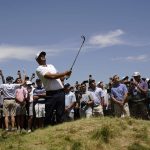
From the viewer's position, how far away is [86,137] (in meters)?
10.8

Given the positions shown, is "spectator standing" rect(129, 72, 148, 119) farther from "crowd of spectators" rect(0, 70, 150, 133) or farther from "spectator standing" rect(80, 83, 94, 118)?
"spectator standing" rect(80, 83, 94, 118)

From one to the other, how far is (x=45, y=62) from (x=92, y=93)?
6.29 meters

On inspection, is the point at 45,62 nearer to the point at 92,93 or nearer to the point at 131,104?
the point at 92,93

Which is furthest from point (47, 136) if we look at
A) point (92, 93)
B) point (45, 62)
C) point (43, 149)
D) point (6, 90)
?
point (6, 90)

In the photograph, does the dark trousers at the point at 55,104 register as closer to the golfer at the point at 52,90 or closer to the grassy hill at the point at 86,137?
the golfer at the point at 52,90

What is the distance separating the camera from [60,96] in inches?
451

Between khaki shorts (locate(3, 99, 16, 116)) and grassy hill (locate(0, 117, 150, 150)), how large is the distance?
675 cm

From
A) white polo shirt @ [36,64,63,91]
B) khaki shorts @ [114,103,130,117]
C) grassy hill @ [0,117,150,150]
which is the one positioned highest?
white polo shirt @ [36,64,63,91]

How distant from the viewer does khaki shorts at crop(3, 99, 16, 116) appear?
61.1 ft

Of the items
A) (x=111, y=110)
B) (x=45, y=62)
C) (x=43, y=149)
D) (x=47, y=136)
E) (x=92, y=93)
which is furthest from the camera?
(x=111, y=110)

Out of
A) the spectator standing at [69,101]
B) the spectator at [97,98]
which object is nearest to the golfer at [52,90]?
the spectator at [97,98]

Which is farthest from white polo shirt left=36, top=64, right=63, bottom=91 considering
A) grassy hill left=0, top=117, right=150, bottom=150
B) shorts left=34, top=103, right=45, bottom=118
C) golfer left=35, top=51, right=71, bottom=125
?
shorts left=34, top=103, right=45, bottom=118

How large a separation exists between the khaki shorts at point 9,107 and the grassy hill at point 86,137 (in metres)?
6.75

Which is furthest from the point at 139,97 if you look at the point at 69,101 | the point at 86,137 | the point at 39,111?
the point at 86,137
